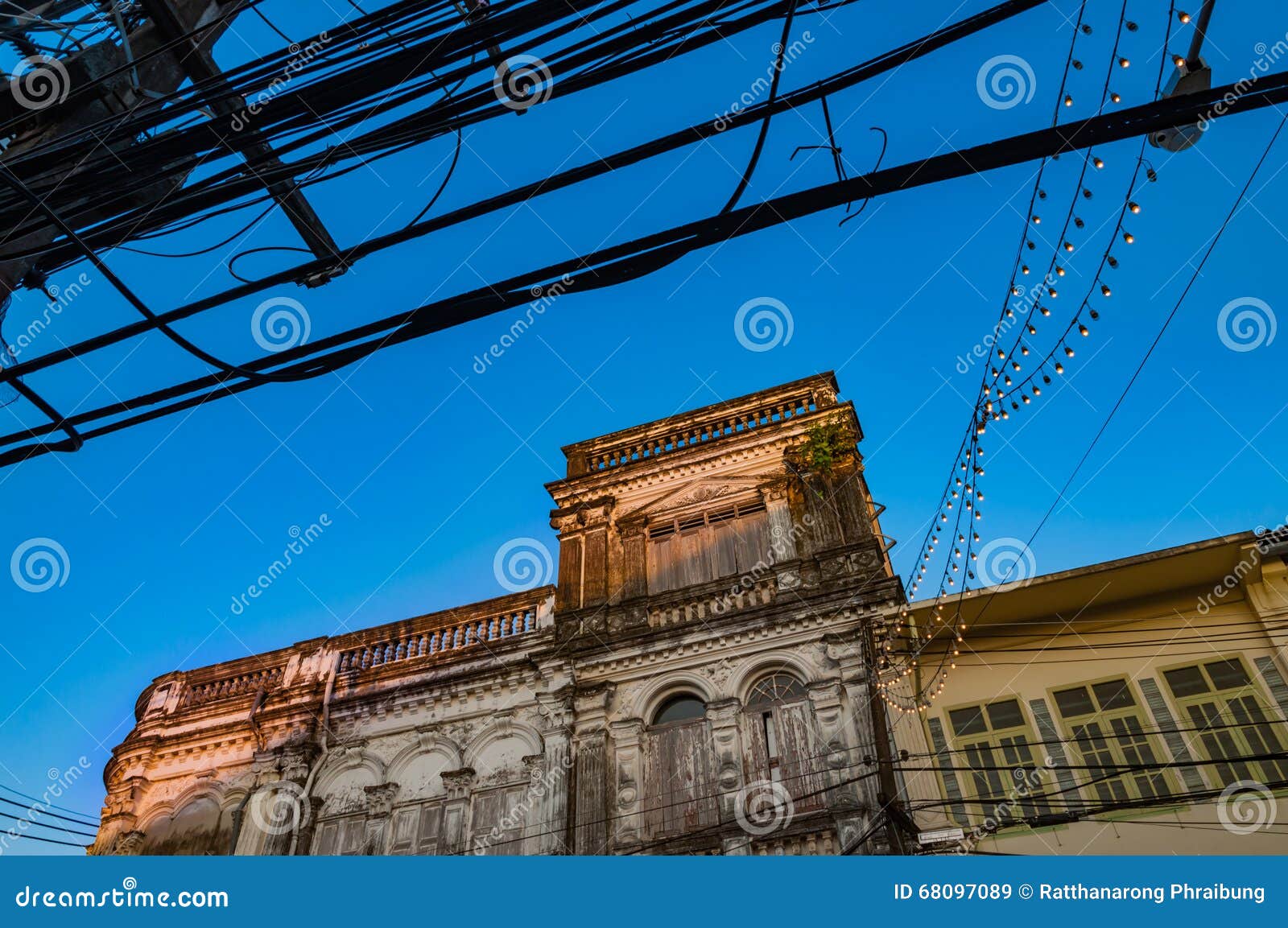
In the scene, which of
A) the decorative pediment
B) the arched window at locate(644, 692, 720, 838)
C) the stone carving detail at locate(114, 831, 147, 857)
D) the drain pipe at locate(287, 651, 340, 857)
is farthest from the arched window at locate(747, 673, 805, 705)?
the stone carving detail at locate(114, 831, 147, 857)

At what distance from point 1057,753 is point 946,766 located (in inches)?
58.4

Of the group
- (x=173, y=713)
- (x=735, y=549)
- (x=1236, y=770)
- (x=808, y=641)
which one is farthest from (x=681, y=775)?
(x=173, y=713)

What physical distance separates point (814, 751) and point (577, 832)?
3582 mm

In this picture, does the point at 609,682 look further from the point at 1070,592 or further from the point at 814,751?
the point at 1070,592

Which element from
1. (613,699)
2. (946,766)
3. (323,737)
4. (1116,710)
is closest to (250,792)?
(323,737)

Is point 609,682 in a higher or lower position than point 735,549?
lower

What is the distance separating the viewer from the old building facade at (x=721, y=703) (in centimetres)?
1204

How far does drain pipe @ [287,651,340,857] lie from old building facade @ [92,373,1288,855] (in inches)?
2.2

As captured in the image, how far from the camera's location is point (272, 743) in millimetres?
15992

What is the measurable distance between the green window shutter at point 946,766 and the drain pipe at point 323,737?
33.2 ft

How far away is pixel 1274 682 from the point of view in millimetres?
12047

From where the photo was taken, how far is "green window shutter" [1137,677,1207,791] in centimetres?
1162

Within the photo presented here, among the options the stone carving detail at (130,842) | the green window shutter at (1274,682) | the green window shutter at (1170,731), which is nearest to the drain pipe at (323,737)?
the stone carving detail at (130,842)

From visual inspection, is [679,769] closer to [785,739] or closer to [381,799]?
[785,739]
